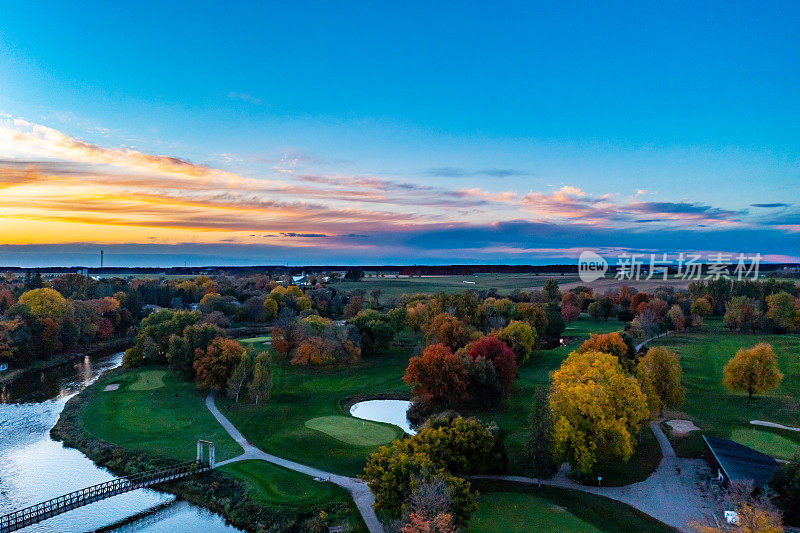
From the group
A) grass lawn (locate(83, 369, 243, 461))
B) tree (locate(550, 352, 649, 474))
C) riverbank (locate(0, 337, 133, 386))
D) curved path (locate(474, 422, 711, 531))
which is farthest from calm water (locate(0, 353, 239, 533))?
tree (locate(550, 352, 649, 474))

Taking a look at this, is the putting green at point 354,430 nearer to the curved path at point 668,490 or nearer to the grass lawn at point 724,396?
the curved path at point 668,490

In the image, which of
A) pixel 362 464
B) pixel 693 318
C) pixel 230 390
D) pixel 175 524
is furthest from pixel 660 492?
pixel 693 318

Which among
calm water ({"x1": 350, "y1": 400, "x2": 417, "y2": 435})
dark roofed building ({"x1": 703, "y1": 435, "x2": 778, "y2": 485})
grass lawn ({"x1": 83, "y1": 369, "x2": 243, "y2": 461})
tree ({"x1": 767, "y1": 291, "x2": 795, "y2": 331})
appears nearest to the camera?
dark roofed building ({"x1": 703, "y1": 435, "x2": 778, "y2": 485})

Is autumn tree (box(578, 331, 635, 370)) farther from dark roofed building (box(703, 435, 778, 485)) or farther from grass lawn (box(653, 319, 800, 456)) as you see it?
dark roofed building (box(703, 435, 778, 485))

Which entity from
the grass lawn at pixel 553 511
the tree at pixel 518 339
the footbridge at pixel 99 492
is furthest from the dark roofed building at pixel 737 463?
the footbridge at pixel 99 492

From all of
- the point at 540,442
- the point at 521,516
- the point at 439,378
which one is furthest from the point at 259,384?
the point at 521,516
